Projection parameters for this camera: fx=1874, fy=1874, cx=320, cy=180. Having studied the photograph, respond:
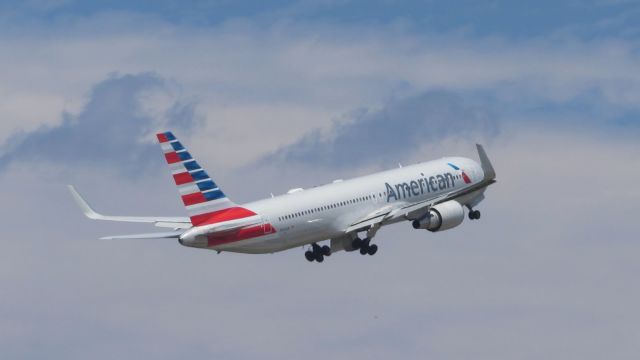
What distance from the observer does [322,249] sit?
463ft

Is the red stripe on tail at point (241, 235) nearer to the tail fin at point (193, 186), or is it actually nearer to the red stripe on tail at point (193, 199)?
the tail fin at point (193, 186)

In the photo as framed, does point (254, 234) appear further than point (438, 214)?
No

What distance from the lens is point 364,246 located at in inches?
5571

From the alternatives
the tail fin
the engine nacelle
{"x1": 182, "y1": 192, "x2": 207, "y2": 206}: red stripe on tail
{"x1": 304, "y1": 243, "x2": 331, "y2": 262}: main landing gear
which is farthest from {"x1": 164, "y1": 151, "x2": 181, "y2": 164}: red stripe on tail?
the engine nacelle

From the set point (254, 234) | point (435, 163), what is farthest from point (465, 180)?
point (254, 234)

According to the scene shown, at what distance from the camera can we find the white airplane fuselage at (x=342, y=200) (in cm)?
13162

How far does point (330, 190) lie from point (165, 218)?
515 inches

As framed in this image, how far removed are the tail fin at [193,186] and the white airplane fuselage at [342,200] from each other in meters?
2.20

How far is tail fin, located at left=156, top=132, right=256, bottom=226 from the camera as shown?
12912 cm

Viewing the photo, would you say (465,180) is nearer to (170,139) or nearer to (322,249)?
(322,249)

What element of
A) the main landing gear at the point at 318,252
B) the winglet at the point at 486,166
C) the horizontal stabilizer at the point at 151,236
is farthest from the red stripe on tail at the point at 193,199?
the winglet at the point at 486,166

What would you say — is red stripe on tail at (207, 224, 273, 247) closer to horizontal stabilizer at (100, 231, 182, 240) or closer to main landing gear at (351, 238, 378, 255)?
horizontal stabilizer at (100, 231, 182, 240)

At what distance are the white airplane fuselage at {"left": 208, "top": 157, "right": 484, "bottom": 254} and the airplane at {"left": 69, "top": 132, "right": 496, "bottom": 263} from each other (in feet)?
0.23

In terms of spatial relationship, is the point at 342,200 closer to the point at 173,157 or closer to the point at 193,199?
the point at 193,199
